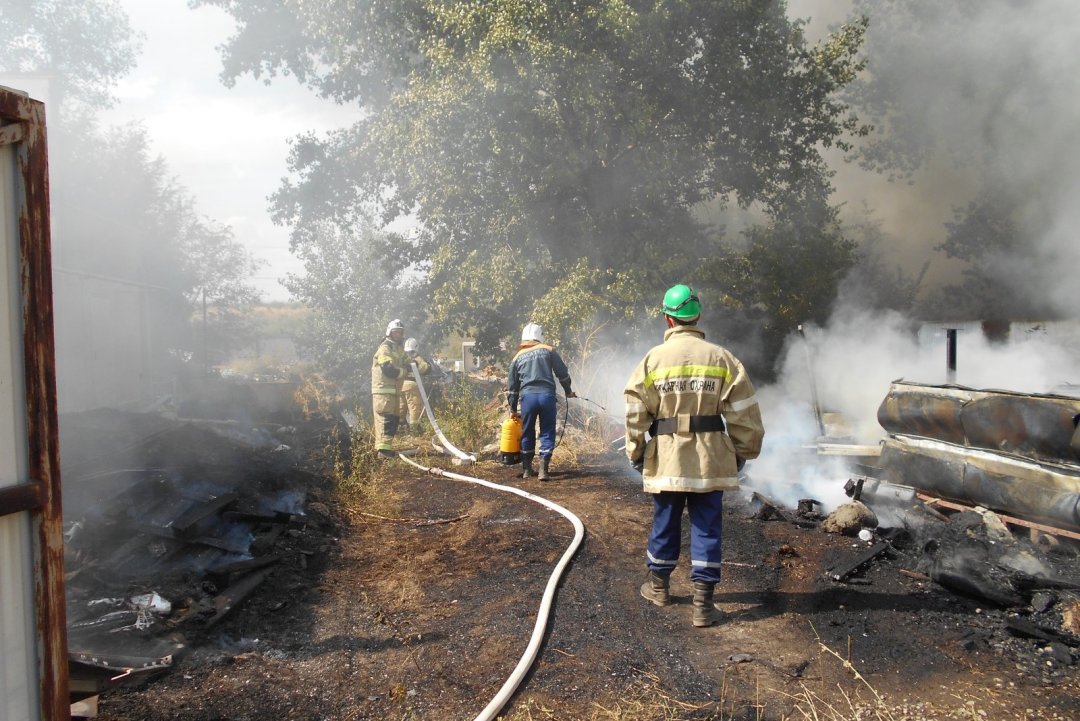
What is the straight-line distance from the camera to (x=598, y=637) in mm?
3482

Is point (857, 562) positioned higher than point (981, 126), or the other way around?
point (981, 126)

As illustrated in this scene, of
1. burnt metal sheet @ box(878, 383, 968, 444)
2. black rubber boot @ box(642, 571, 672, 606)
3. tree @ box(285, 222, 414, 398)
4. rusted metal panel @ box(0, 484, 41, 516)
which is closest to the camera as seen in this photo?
rusted metal panel @ box(0, 484, 41, 516)

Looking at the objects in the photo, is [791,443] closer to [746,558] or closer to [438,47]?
[746,558]

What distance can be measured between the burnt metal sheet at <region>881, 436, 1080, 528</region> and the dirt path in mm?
1330

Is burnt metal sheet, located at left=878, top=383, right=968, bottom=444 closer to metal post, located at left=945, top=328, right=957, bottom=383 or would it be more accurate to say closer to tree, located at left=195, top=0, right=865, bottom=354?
metal post, located at left=945, top=328, right=957, bottom=383

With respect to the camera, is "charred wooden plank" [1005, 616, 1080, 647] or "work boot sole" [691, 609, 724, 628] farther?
"work boot sole" [691, 609, 724, 628]

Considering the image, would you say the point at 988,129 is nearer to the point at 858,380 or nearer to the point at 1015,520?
the point at 858,380

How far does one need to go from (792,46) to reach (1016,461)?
10.9 meters

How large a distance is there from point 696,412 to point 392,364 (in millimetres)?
5843

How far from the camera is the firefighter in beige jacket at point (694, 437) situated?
3660 mm

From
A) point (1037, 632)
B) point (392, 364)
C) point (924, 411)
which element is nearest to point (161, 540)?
point (392, 364)

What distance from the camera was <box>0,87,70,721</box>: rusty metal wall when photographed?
1.80 metres

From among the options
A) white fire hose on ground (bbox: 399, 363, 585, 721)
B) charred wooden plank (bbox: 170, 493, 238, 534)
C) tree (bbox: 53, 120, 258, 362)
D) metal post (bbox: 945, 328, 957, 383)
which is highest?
tree (bbox: 53, 120, 258, 362)

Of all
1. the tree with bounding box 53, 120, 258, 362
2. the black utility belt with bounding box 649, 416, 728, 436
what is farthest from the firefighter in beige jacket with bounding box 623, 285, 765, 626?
the tree with bounding box 53, 120, 258, 362
